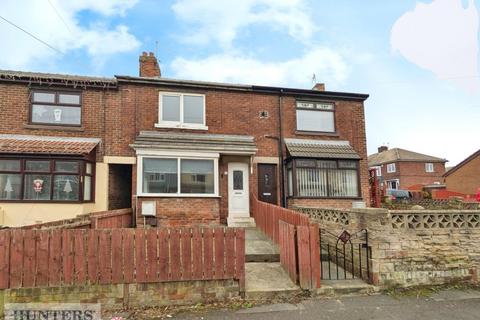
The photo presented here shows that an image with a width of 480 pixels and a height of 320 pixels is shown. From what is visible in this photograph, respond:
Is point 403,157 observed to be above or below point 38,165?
above

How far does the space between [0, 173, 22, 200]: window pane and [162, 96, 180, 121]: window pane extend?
545 cm

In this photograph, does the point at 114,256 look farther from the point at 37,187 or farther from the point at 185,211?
the point at 37,187

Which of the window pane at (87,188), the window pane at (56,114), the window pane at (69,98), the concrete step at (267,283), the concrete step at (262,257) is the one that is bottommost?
the concrete step at (267,283)

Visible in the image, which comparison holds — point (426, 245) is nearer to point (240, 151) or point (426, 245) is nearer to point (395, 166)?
point (240, 151)

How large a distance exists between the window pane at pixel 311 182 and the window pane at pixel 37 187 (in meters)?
9.25

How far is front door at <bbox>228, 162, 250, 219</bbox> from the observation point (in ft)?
39.0

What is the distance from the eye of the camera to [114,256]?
515cm

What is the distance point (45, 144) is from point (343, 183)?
11.5 m

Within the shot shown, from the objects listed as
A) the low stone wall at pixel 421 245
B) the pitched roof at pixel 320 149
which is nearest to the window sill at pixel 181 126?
the pitched roof at pixel 320 149

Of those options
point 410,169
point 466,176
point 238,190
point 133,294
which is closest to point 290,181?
point 238,190

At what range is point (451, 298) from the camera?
5625 millimetres

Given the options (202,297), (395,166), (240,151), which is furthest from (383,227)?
(395,166)

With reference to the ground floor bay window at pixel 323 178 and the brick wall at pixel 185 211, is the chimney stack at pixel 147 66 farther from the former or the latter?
the ground floor bay window at pixel 323 178

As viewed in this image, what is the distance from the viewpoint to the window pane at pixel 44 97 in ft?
36.4
